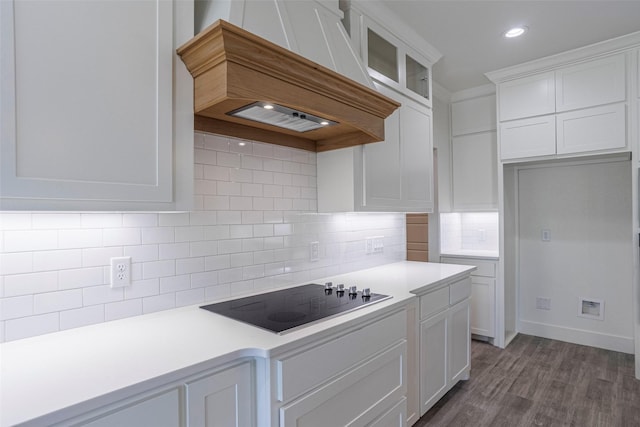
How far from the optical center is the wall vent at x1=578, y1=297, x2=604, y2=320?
135 inches

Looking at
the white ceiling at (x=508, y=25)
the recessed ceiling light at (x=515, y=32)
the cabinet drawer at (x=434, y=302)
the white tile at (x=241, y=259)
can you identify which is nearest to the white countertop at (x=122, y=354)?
the white tile at (x=241, y=259)

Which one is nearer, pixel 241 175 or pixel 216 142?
pixel 216 142

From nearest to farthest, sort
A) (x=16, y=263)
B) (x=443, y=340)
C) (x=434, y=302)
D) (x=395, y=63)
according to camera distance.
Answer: (x=16, y=263) < (x=434, y=302) < (x=443, y=340) < (x=395, y=63)

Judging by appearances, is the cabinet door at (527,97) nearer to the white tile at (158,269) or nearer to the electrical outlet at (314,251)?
the electrical outlet at (314,251)

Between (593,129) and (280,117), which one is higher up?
(593,129)

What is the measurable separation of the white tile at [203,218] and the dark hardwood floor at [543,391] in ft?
5.91

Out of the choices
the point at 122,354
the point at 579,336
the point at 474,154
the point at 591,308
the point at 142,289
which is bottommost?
the point at 579,336

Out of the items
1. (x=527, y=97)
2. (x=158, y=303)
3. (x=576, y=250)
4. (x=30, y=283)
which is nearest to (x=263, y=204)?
(x=158, y=303)

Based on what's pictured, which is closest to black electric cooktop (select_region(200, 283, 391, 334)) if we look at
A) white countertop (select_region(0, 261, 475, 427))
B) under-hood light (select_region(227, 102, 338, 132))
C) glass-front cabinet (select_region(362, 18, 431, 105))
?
white countertop (select_region(0, 261, 475, 427))

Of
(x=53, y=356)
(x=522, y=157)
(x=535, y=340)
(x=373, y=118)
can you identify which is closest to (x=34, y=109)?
(x=53, y=356)

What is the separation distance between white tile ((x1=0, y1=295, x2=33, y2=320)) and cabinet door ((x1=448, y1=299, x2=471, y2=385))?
223 centimetres

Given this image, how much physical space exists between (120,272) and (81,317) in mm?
201

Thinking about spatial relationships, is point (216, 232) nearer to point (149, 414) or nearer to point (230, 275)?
point (230, 275)

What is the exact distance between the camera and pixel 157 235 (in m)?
1.52
